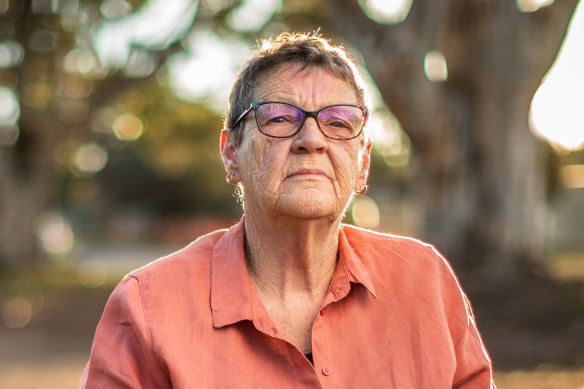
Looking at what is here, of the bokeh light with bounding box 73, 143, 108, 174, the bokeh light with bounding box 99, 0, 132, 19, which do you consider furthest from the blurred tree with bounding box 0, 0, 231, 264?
the bokeh light with bounding box 73, 143, 108, 174

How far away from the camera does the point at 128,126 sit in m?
23.6

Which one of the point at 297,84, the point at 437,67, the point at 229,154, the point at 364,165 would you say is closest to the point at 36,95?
the point at 437,67

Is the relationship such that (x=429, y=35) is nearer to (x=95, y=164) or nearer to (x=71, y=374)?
(x=71, y=374)

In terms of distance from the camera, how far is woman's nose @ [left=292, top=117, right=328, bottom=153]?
2.25 meters

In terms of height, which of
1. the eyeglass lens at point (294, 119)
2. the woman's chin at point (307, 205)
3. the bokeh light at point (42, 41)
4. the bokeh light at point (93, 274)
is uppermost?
the bokeh light at point (42, 41)

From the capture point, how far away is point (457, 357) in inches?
90.9

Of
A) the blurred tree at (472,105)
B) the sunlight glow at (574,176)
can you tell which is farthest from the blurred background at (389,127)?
the sunlight glow at (574,176)

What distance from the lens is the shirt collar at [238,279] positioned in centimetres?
214

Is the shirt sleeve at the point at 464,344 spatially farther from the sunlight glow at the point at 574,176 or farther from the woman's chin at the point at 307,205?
the sunlight glow at the point at 574,176

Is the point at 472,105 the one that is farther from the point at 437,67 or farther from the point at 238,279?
the point at 238,279

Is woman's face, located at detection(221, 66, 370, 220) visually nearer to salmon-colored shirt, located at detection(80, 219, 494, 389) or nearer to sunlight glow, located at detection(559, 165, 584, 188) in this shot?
salmon-colored shirt, located at detection(80, 219, 494, 389)

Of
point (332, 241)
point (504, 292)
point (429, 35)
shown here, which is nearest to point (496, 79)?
point (429, 35)

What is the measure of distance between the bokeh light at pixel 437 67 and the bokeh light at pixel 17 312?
6.73 meters

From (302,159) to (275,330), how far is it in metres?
0.54
